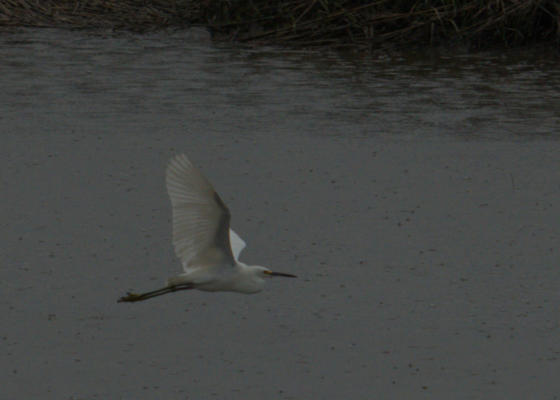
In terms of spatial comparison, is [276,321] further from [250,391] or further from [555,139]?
[555,139]

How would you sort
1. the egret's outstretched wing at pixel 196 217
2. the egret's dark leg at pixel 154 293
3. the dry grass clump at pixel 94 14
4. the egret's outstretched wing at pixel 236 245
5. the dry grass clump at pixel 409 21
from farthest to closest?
the dry grass clump at pixel 94 14 → the dry grass clump at pixel 409 21 → the egret's outstretched wing at pixel 236 245 → the egret's dark leg at pixel 154 293 → the egret's outstretched wing at pixel 196 217

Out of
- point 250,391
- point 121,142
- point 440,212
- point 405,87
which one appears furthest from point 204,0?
point 250,391

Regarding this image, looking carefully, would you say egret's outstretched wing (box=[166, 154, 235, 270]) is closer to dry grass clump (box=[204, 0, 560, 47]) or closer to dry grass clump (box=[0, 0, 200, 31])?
dry grass clump (box=[204, 0, 560, 47])

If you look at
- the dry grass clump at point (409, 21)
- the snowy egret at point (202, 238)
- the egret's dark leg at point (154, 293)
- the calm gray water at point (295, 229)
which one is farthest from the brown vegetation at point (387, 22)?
the snowy egret at point (202, 238)

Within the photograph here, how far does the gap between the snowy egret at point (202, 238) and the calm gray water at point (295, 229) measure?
1.20 feet

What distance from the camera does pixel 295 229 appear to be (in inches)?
410

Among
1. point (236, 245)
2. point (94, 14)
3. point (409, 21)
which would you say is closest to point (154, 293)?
point (236, 245)

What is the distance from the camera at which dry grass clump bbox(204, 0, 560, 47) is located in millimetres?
20250

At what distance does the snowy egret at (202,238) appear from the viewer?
7.22m

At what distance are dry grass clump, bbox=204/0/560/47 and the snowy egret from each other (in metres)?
13.1

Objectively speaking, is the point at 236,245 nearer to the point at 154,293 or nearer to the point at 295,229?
the point at 154,293

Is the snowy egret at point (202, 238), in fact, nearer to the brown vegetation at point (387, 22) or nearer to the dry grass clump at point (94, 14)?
the brown vegetation at point (387, 22)

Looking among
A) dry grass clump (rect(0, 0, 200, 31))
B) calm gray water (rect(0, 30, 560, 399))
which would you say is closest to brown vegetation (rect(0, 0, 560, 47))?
dry grass clump (rect(0, 0, 200, 31))

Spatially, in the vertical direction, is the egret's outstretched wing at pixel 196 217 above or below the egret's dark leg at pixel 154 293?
above
